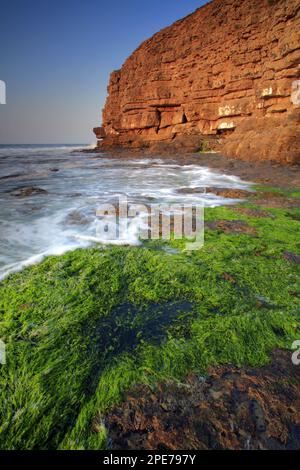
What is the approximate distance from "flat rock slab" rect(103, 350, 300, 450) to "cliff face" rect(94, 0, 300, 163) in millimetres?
11079

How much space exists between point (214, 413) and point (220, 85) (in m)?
24.1

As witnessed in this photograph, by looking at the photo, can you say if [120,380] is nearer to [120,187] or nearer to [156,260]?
[156,260]

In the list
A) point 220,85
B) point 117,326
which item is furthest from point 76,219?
Result: point 220,85

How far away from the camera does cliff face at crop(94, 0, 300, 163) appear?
13.7 meters

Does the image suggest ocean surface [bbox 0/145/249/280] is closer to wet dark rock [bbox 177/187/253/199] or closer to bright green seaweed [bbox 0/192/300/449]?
wet dark rock [bbox 177/187/253/199]

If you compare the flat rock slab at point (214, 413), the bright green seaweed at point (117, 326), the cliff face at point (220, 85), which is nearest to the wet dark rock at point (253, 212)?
the bright green seaweed at point (117, 326)

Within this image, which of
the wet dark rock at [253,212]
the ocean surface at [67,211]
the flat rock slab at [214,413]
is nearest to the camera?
the flat rock slab at [214,413]

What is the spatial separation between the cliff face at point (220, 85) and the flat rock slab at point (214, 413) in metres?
11.1

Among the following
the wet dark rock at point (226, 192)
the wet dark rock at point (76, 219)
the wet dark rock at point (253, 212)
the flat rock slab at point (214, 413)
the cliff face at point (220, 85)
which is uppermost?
the cliff face at point (220, 85)

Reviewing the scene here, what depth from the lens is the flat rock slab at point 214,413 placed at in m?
1.32

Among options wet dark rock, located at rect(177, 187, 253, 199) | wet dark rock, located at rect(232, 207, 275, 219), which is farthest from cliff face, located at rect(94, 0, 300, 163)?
wet dark rock, located at rect(232, 207, 275, 219)

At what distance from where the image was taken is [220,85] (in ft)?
68.4

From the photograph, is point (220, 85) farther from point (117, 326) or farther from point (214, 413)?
point (214, 413)

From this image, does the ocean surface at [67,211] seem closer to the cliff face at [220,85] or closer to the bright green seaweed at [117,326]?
the bright green seaweed at [117,326]
